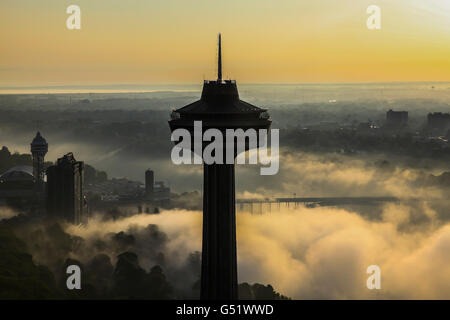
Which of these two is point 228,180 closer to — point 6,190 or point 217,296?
point 217,296

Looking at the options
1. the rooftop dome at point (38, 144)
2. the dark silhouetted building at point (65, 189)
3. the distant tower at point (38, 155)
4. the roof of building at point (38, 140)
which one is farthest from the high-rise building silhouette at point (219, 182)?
the distant tower at point (38, 155)

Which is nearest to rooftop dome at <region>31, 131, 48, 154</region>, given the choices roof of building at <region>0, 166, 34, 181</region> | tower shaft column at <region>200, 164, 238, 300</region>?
roof of building at <region>0, 166, 34, 181</region>

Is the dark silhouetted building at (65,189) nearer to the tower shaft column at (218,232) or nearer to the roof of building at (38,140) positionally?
the roof of building at (38,140)

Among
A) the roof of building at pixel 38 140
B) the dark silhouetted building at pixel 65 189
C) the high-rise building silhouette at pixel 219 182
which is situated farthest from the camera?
the roof of building at pixel 38 140

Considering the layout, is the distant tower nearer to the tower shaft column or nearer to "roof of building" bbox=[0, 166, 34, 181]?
"roof of building" bbox=[0, 166, 34, 181]

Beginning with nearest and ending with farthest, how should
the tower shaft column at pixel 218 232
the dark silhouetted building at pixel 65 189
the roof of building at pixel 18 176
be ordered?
the tower shaft column at pixel 218 232, the dark silhouetted building at pixel 65 189, the roof of building at pixel 18 176

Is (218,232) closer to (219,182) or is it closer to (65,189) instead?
(219,182)
